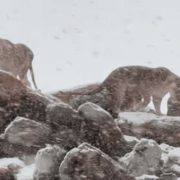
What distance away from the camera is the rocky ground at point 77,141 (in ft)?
23.4

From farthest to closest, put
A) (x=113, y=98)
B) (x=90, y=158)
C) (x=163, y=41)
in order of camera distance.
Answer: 1. (x=163, y=41)
2. (x=113, y=98)
3. (x=90, y=158)

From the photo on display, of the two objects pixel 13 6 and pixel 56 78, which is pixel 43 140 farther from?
pixel 13 6

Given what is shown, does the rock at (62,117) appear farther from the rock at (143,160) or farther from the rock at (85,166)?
the rock at (85,166)

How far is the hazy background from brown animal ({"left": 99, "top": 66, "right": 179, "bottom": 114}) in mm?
5586

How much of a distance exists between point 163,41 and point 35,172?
1343cm

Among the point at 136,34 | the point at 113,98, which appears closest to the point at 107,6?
the point at 136,34

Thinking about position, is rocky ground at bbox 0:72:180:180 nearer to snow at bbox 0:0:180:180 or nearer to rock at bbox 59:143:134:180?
rock at bbox 59:143:134:180

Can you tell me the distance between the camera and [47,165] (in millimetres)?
7262

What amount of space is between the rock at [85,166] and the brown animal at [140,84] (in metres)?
3.66

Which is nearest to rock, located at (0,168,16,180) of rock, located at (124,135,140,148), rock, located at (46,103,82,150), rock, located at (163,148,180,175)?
rock, located at (46,103,82,150)

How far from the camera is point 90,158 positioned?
7020 mm

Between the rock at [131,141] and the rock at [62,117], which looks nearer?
the rock at [62,117]

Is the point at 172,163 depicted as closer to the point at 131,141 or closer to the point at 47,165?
the point at 131,141

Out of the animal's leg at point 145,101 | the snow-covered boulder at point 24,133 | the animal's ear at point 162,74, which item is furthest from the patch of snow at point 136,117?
the snow-covered boulder at point 24,133
